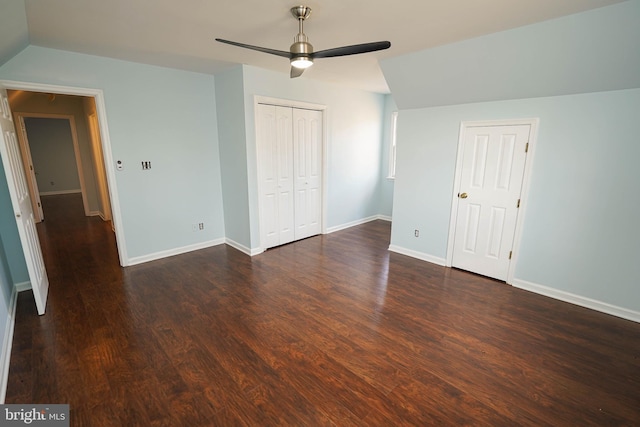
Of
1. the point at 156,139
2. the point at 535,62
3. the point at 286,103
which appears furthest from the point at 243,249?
the point at 535,62

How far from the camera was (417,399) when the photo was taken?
184 centimetres

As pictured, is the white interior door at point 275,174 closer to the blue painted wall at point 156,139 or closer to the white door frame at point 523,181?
the blue painted wall at point 156,139

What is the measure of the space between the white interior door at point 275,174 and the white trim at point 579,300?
10.5 ft

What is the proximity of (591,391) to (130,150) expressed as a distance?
5004 mm

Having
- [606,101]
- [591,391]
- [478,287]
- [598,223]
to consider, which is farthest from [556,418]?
[606,101]

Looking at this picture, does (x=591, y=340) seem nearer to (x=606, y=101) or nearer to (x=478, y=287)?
(x=478, y=287)

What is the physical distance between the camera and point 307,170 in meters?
4.81

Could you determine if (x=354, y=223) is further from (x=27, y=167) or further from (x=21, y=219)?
(x=27, y=167)

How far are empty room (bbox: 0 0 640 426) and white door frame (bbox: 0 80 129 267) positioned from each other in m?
0.02

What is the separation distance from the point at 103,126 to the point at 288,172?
Result: 2.40 metres

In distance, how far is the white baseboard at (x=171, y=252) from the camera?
12.9ft

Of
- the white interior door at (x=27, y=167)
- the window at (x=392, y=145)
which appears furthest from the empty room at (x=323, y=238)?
the white interior door at (x=27, y=167)

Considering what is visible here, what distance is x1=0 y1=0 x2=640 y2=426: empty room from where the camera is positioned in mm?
1938

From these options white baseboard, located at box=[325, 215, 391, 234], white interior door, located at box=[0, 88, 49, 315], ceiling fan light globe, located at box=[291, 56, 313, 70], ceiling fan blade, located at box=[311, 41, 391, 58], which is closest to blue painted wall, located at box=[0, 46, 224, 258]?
white interior door, located at box=[0, 88, 49, 315]
